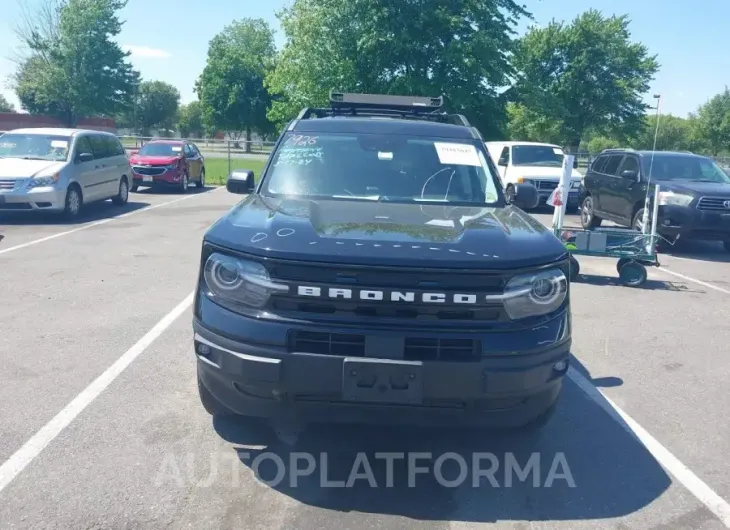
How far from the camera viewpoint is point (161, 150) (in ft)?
71.1

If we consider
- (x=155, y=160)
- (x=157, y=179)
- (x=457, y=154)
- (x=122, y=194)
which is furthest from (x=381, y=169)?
(x=155, y=160)

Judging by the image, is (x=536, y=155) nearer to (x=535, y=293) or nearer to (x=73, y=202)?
(x=73, y=202)

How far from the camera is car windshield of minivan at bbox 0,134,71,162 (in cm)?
1397

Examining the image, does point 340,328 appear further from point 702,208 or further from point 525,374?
point 702,208

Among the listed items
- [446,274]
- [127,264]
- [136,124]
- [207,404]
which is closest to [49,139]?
[127,264]

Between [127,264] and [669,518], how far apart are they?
25.4 ft

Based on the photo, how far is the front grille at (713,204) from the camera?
11781 millimetres

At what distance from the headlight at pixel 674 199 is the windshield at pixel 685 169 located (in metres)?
0.87

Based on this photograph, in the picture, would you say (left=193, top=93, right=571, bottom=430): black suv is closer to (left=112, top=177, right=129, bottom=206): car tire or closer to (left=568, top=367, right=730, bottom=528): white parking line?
(left=568, top=367, right=730, bottom=528): white parking line

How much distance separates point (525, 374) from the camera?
10.7ft

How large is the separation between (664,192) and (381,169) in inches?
351

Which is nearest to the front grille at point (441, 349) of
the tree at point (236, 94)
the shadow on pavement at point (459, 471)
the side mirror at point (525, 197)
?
the shadow on pavement at point (459, 471)

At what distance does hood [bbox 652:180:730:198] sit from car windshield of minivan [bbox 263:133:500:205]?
8.21 meters

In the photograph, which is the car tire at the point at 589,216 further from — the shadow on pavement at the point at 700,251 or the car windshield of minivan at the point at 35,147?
the car windshield of minivan at the point at 35,147
